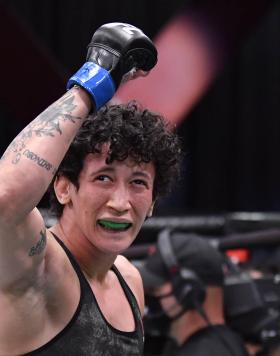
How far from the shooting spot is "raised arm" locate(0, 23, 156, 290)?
1.30 meters

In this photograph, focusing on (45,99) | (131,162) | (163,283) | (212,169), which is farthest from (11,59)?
(131,162)

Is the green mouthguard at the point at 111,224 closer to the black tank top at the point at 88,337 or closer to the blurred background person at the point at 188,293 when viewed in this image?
the black tank top at the point at 88,337

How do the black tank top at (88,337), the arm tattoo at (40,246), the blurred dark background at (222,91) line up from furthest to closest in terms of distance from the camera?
the blurred dark background at (222,91) → the black tank top at (88,337) → the arm tattoo at (40,246)

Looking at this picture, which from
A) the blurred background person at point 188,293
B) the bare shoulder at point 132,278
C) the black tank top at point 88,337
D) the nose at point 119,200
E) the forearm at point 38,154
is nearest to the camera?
the forearm at point 38,154

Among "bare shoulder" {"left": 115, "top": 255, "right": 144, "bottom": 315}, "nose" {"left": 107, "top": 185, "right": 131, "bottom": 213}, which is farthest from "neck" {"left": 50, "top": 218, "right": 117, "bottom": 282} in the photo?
"bare shoulder" {"left": 115, "top": 255, "right": 144, "bottom": 315}

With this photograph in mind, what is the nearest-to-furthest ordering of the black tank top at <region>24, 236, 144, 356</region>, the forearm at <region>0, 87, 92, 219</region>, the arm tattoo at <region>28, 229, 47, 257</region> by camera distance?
the forearm at <region>0, 87, 92, 219</region> < the arm tattoo at <region>28, 229, 47, 257</region> < the black tank top at <region>24, 236, 144, 356</region>

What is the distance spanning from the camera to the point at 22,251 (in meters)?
1.37

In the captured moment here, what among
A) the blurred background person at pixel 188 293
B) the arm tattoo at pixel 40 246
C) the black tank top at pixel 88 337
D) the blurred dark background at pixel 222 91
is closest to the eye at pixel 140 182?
the black tank top at pixel 88 337

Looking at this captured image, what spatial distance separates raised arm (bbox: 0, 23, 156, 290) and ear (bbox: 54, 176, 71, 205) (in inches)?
10.7

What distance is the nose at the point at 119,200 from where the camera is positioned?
1.61m

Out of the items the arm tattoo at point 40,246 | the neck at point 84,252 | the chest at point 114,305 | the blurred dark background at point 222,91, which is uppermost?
the arm tattoo at point 40,246

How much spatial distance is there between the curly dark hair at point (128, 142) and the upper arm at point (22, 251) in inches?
11.0

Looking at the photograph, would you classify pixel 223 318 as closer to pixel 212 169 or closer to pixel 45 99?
pixel 45 99

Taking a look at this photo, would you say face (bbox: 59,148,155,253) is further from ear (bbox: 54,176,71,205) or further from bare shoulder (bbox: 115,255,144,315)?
bare shoulder (bbox: 115,255,144,315)
